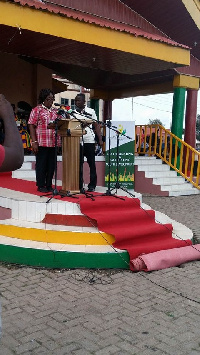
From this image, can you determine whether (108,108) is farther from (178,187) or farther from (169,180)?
(178,187)

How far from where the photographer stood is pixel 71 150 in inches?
209

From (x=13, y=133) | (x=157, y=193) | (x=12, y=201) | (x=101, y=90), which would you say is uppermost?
(x=101, y=90)

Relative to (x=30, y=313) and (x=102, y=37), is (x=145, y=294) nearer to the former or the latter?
(x=30, y=313)

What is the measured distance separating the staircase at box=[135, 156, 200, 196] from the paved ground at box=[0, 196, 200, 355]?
18.4 ft

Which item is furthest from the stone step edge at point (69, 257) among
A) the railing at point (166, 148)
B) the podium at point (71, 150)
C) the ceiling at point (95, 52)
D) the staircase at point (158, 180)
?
the railing at point (166, 148)

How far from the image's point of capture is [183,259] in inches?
181

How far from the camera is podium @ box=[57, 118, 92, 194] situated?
17.0ft

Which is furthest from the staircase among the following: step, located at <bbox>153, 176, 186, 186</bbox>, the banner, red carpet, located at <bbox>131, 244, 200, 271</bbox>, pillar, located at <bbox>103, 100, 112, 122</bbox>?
red carpet, located at <bbox>131, 244, 200, 271</bbox>

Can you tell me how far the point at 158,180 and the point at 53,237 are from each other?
6103mm

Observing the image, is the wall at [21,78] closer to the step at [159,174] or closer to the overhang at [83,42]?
the overhang at [83,42]

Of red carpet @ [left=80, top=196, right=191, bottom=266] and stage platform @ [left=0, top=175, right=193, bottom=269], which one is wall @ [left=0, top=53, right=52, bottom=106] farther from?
red carpet @ [left=80, top=196, right=191, bottom=266]

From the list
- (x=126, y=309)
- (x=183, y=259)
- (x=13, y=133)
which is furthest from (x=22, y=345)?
(x=183, y=259)

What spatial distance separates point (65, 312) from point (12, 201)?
→ 89.9 inches

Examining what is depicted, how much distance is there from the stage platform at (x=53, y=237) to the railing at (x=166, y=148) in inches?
224
